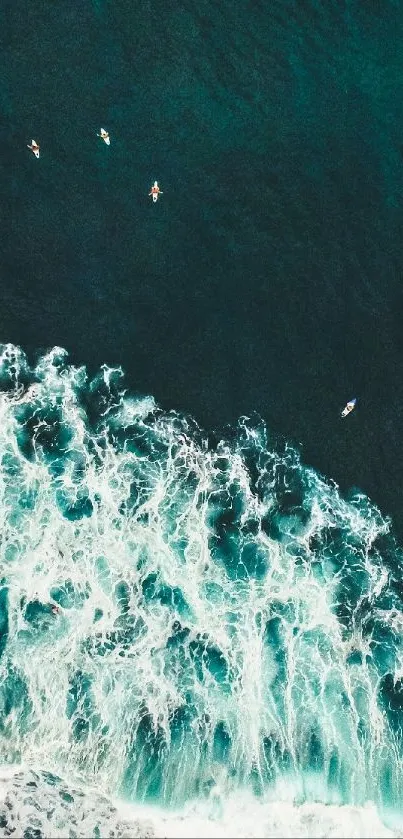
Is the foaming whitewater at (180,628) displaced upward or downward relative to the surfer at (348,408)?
downward

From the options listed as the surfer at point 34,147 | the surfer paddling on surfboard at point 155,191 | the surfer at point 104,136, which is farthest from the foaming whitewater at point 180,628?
the surfer at point 104,136

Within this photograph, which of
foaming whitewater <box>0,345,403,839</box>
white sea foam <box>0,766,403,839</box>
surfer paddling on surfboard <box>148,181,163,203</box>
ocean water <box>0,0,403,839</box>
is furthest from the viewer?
surfer paddling on surfboard <box>148,181,163,203</box>

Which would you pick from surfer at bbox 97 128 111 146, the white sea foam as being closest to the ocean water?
the white sea foam

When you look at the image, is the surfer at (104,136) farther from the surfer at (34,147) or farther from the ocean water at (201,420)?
the surfer at (34,147)

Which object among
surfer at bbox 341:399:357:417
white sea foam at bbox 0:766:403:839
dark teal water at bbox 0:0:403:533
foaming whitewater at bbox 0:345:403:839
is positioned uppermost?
dark teal water at bbox 0:0:403:533

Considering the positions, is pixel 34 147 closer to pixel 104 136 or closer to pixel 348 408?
pixel 104 136

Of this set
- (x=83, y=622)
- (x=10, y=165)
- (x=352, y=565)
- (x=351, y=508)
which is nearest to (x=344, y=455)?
(x=351, y=508)

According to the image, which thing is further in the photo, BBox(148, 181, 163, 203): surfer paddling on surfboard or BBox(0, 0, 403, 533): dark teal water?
BBox(148, 181, 163, 203): surfer paddling on surfboard

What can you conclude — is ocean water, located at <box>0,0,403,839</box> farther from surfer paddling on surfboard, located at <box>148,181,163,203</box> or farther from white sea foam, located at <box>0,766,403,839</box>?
surfer paddling on surfboard, located at <box>148,181,163,203</box>
